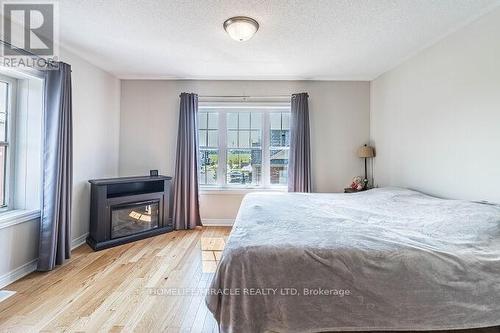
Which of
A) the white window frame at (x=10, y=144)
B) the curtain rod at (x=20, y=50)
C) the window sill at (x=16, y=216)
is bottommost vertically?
the window sill at (x=16, y=216)

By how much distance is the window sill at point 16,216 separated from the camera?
7.30 feet

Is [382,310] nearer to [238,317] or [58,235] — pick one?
[238,317]

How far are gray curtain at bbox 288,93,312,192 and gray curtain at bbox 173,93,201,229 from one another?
1.55 m

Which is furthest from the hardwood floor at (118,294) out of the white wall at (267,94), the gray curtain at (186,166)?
the white wall at (267,94)

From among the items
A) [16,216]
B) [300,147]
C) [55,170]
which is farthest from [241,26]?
[16,216]

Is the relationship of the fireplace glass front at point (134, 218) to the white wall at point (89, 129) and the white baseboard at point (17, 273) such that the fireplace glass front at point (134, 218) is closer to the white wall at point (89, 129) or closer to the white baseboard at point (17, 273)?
the white wall at point (89, 129)

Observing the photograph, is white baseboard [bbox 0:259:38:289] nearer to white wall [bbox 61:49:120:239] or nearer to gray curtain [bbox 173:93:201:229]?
white wall [bbox 61:49:120:239]

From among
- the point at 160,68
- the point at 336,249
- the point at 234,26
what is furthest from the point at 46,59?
the point at 336,249

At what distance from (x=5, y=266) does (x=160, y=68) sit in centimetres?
287

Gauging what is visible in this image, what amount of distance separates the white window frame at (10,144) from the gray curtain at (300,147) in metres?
3.39

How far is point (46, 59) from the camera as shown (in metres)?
2.56

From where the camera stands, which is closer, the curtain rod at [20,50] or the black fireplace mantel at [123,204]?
the curtain rod at [20,50]

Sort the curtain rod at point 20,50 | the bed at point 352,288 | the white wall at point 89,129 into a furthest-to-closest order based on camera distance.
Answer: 1. the white wall at point 89,129
2. the curtain rod at point 20,50
3. the bed at point 352,288

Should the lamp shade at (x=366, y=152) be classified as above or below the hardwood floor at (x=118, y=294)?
above
